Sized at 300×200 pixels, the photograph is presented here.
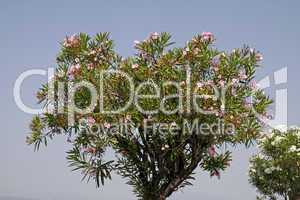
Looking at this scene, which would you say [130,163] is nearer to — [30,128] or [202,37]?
[30,128]

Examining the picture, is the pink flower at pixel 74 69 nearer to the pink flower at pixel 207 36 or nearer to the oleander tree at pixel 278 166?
the pink flower at pixel 207 36

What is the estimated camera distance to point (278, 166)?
24.6 meters

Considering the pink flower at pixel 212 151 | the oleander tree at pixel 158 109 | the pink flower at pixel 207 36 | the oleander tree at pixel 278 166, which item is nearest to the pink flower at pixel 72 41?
the oleander tree at pixel 158 109

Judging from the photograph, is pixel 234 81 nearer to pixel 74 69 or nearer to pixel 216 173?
pixel 216 173

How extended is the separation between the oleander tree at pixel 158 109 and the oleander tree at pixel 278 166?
1135cm

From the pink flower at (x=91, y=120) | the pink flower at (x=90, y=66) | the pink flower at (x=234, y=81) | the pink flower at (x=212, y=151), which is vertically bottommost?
the pink flower at (x=212, y=151)

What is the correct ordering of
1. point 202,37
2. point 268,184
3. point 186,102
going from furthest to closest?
point 268,184 → point 202,37 → point 186,102

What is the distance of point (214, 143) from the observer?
1370 cm

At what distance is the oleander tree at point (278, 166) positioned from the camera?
24372 millimetres

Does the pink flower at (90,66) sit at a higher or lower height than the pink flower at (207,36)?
lower

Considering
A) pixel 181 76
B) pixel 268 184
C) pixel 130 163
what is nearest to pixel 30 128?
pixel 130 163

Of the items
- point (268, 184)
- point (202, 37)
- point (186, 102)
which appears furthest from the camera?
point (268, 184)

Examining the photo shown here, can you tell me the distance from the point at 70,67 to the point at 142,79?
2.26 metres

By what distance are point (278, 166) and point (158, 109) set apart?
13.6 meters
